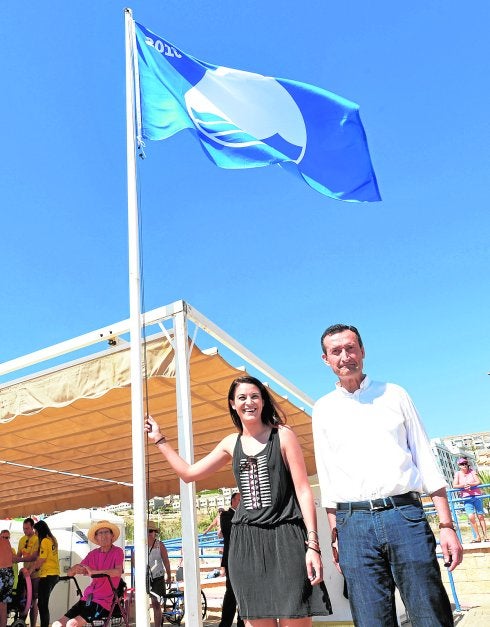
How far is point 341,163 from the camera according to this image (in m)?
Answer: 4.73

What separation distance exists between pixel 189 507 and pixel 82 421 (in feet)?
11.8

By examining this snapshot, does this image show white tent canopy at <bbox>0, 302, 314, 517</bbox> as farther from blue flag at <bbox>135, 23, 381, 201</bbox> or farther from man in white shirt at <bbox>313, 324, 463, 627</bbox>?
blue flag at <bbox>135, 23, 381, 201</bbox>

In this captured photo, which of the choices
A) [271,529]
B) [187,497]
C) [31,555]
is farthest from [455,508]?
[271,529]

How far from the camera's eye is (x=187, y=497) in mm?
3797

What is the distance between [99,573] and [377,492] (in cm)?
442

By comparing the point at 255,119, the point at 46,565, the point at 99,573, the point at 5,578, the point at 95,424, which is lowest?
the point at 99,573

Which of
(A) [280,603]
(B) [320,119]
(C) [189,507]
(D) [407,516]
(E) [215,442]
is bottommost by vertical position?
(A) [280,603]

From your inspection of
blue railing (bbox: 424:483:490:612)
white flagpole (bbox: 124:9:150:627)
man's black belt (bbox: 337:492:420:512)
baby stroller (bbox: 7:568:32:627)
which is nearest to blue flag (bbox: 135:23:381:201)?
white flagpole (bbox: 124:9:150:627)

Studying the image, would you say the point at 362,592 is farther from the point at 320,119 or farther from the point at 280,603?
the point at 320,119

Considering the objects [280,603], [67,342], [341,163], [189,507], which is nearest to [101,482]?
[67,342]

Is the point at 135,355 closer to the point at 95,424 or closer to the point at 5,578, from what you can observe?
the point at 95,424

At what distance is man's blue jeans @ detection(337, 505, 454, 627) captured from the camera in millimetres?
2125

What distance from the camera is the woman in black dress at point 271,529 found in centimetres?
235

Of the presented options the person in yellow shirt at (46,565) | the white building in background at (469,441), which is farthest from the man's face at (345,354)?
the white building in background at (469,441)
